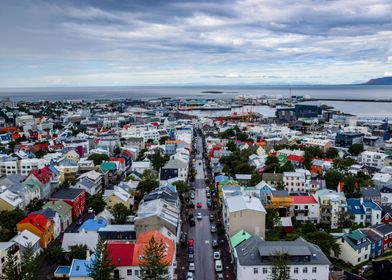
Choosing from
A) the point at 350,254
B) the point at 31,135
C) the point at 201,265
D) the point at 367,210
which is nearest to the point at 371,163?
the point at 367,210

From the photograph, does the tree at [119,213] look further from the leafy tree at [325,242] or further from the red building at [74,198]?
the leafy tree at [325,242]

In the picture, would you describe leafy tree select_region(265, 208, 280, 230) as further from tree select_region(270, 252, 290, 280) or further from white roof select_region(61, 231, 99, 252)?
white roof select_region(61, 231, 99, 252)

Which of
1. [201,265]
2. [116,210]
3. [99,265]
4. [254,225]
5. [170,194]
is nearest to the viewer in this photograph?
[99,265]

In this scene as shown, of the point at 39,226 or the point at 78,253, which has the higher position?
the point at 39,226

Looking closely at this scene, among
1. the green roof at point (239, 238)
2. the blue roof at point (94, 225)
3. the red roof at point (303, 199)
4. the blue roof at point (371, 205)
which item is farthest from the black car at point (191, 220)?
the blue roof at point (371, 205)

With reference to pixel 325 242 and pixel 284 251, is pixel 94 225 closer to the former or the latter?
pixel 284 251

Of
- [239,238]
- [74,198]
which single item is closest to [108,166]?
[74,198]

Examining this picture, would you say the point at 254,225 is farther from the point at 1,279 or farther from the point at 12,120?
the point at 12,120
